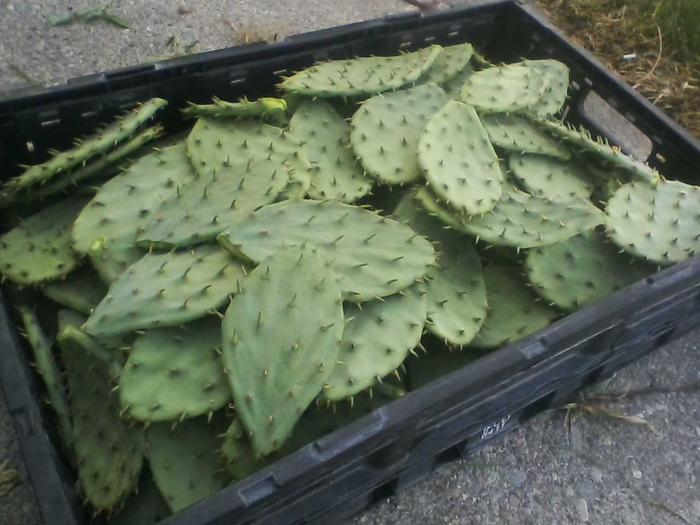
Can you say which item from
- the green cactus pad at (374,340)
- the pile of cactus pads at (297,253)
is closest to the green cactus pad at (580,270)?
the pile of cactus pads at (297,253)

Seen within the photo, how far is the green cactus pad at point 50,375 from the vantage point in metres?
0.94

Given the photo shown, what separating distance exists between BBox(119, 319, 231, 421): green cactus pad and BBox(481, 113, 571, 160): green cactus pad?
606mm

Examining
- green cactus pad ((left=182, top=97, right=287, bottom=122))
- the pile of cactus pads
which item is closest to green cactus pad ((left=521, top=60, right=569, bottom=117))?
the pile of cactus pads

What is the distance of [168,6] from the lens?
191cm

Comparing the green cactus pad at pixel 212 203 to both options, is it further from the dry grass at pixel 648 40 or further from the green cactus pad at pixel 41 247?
the dry grass at pixel 648 40

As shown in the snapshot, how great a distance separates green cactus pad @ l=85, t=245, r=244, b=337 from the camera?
88cm

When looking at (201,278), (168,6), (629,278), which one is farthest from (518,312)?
(168,6)

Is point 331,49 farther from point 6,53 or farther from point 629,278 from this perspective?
point 6,53

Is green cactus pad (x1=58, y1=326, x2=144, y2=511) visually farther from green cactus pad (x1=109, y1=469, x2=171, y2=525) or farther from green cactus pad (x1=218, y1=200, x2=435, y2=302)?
green cactus pad (x1=218, y1=200, x2=435, y2=302)

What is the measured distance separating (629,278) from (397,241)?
1.30 ft

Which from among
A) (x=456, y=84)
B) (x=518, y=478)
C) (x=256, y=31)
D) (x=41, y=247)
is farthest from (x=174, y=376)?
(x=256, y=31)

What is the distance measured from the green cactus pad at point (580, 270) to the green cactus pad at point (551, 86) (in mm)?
285

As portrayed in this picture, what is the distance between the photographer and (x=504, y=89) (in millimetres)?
1317

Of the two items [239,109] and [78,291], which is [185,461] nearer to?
[78,291]
